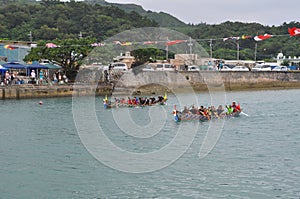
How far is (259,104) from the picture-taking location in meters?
58.1

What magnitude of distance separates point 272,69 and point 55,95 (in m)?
43.3

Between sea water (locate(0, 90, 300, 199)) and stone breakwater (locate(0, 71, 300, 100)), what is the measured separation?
52.4ft

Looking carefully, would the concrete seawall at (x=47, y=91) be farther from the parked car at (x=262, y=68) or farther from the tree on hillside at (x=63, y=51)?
the parked car at (x=262, y=68)

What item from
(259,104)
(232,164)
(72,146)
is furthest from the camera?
(259,104)

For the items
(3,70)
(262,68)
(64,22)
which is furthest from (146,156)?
(64,22)

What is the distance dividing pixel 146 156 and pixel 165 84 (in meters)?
45.5

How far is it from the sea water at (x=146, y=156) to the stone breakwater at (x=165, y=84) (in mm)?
15973

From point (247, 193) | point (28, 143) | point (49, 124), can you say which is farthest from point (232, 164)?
point (49, 124)

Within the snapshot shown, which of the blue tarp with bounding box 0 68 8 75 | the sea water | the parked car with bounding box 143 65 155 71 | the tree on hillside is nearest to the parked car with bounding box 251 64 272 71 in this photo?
the parked car with bounding box 143 65 155 71

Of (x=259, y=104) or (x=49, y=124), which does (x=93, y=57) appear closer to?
(x=259, y=104)

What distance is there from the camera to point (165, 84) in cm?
7356

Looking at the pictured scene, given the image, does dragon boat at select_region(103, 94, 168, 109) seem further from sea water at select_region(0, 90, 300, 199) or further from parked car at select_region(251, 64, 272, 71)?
parked car at select_region(251, 64, 272, 71)

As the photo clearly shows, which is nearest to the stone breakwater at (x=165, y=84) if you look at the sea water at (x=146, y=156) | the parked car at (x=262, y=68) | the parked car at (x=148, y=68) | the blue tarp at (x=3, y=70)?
the parked car at (x=148, y=68)

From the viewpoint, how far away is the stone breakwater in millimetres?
63559
